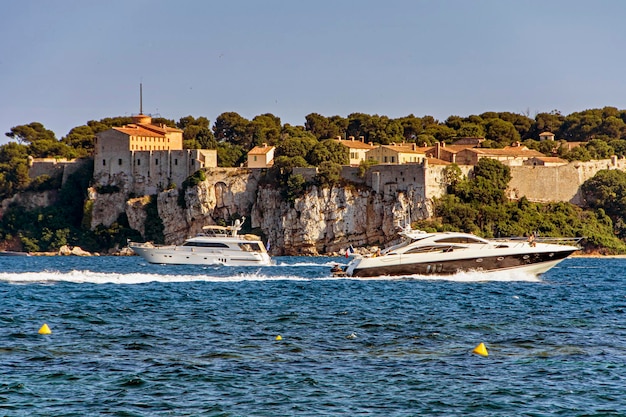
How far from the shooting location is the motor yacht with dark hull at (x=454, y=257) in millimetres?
42594

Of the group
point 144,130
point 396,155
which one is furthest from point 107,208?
point 396,155

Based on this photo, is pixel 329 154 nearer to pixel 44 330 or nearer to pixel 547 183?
pixel 547 183

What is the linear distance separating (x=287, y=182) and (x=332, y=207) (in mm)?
5116

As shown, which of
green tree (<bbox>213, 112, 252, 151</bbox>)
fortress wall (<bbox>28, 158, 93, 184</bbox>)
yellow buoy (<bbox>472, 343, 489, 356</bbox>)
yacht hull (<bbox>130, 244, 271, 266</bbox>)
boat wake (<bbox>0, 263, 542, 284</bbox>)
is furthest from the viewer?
green tree (<bbox>213, 112, 252, 151</bbox>)

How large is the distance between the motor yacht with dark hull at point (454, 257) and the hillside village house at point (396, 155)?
170ft

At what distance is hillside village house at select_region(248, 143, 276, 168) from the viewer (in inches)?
3912

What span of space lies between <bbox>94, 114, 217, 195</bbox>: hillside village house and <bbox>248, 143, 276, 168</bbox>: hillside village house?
137 inches

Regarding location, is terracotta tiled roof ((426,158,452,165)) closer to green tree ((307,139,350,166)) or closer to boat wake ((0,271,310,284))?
green tree ((307,139,350,166))

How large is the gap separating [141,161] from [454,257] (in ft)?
202

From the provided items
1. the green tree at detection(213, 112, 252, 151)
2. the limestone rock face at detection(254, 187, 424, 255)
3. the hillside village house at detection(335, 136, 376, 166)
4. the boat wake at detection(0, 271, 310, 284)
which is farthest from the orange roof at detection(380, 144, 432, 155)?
the boat wake at detection(0, 271, 310, 284)

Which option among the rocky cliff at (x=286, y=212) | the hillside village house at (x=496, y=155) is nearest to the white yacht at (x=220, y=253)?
the rocky cliff at (x=286, y=212)

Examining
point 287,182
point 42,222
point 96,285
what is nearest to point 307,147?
point 287,182

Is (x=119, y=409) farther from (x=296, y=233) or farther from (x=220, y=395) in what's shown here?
(x=296, y=233)

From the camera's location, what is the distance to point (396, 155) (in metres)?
95.2
